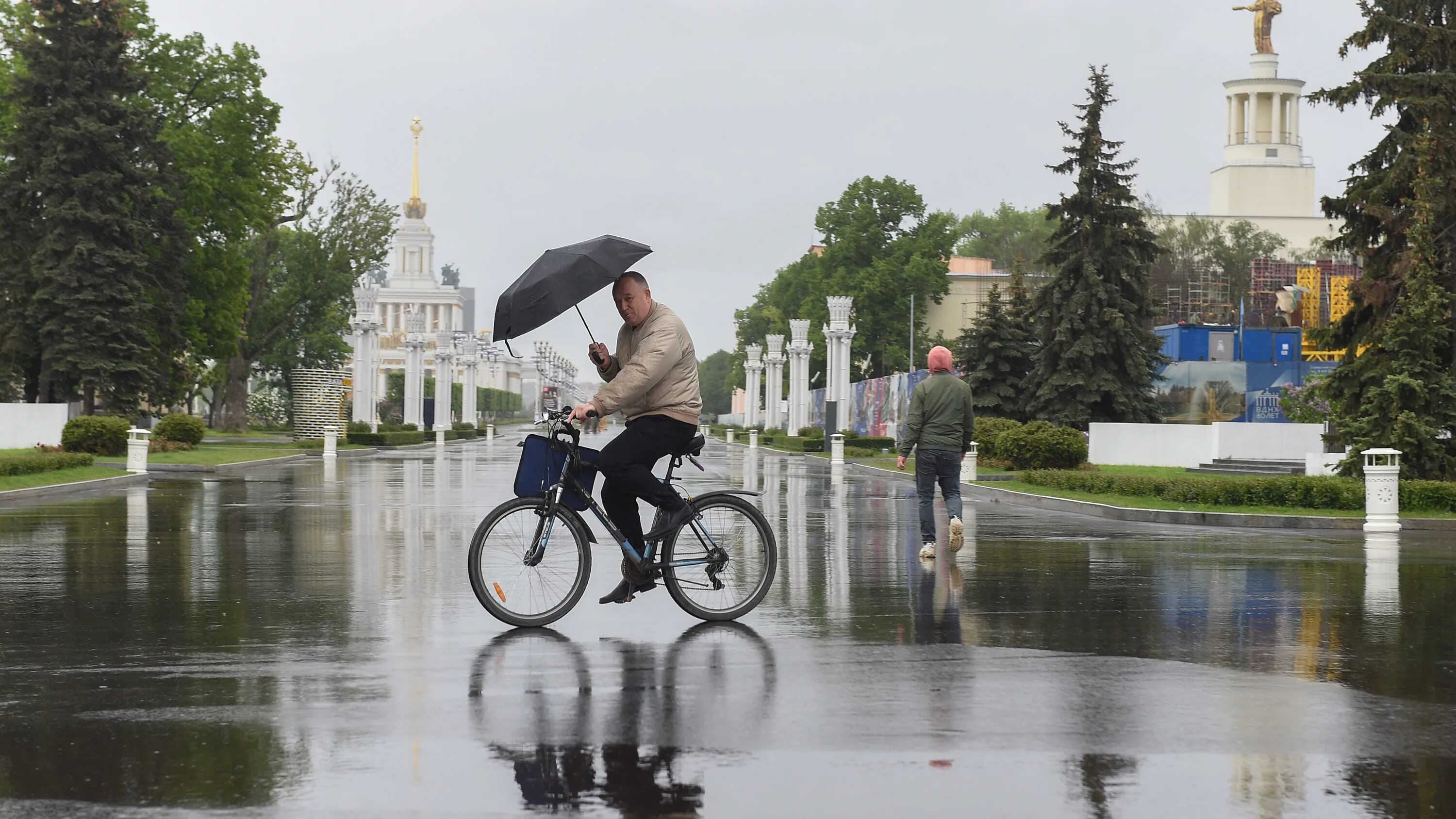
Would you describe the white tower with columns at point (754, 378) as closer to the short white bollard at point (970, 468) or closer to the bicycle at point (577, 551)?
the short white bollard at point (970, 468)

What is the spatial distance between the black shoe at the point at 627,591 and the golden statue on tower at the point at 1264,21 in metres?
113

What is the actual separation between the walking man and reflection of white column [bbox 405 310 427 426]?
6247 centimetres

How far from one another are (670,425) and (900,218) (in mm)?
84988

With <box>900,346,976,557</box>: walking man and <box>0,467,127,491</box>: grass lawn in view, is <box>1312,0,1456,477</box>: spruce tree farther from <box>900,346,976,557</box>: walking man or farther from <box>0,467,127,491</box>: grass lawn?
<box>0,467,127,491</box>: grass lawn

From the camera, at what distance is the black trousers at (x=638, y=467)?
8.59 meters

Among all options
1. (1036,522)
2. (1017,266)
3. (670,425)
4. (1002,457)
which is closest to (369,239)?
(1017,266)

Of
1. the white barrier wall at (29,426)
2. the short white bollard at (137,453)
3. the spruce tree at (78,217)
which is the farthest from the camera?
the spruce tree at (78,217)

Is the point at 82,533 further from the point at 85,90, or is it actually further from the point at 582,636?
the point at 85,90

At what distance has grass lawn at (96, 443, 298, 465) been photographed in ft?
120

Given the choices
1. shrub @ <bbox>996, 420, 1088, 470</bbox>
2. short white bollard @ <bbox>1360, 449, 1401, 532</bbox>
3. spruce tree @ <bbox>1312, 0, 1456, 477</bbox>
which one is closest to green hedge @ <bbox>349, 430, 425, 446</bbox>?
shrub @ <bbox>996, 420, 1088, 470</bbox>

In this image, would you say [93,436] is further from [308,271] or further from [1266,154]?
[1266,154]

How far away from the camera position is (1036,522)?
2009 cm

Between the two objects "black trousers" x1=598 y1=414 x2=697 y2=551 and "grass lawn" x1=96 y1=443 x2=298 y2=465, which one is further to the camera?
"grass lawn" x1=96 y1=443 x2=298 y2=465

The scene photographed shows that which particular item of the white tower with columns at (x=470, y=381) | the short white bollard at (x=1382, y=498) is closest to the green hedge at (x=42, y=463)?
the short white bollard at (x=1382, y=498)
